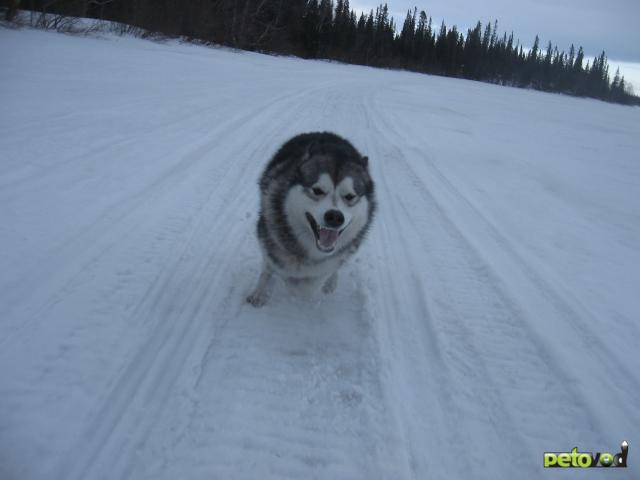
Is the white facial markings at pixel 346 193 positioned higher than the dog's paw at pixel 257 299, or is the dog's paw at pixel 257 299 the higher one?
the white facial markings at pixel 346 193

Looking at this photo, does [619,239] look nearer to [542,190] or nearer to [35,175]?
[542,190]

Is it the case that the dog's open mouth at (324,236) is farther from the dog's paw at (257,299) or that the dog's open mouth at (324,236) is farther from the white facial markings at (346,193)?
the dog's paw at (257,299)

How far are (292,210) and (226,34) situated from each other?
38.1 m

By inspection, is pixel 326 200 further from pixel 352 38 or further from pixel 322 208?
pixel 352 38

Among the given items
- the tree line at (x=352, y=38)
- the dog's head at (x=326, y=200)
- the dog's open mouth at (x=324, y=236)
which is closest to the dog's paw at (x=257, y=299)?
the dog's head at (x=326, y=200)

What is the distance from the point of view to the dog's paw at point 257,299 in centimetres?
326

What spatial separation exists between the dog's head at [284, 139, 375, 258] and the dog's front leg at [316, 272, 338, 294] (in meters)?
0.44

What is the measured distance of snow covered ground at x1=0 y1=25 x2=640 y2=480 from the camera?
207 centimetres

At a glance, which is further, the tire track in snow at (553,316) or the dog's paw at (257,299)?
the dog's paw at (257,299)

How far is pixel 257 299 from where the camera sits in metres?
3.27

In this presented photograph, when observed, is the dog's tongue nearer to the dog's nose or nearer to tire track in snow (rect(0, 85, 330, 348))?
the dog's nose

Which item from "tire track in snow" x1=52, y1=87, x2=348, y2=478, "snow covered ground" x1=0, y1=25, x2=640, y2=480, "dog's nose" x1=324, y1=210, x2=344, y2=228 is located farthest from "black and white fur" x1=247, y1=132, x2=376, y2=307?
"tire track in snow" x1=52, y1=87, x2=348, y2=478

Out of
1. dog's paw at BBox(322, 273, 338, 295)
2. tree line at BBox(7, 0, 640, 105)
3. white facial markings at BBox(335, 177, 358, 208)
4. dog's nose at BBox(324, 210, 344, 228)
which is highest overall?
tree line at BBox(7, 0, 640, 105)

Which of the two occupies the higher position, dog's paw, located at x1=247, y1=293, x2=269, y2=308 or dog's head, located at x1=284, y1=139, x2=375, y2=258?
dog's head, located at x1=284, y1=139, x2=375, y2=258
